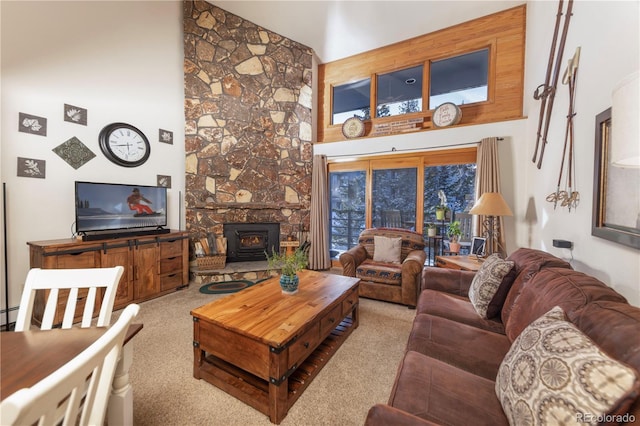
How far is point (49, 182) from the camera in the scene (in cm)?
266

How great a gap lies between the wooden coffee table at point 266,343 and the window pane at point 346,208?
272 centimetres

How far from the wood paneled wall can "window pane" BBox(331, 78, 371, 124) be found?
0.16 meters

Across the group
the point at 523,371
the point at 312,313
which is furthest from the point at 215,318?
the point at 523,371

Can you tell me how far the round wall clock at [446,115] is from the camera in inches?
145

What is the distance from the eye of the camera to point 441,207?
12.6 feet

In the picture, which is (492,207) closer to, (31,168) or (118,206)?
(118,206)

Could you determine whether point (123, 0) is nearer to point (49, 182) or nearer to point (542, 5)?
point (49, 182)

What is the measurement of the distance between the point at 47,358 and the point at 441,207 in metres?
4.10

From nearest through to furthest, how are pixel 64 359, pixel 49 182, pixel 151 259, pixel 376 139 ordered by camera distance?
1. pixel 64 359
2. pixel 49 182
3. pixel 151 259
4. pixel 376 139

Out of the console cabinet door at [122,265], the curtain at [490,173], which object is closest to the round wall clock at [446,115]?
the curtain at [490,173]

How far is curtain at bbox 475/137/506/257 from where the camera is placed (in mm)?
3318

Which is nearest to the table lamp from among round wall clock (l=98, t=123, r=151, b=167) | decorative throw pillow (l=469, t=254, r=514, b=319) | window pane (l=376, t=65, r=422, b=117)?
decorative throw pillow (l=469, t=254, r=514, b=319)

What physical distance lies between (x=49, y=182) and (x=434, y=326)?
12.7 feet

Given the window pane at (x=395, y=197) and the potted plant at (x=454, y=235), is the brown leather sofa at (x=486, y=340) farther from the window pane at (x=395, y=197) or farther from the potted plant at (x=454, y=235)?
the window pane at (x=395, y=197)
